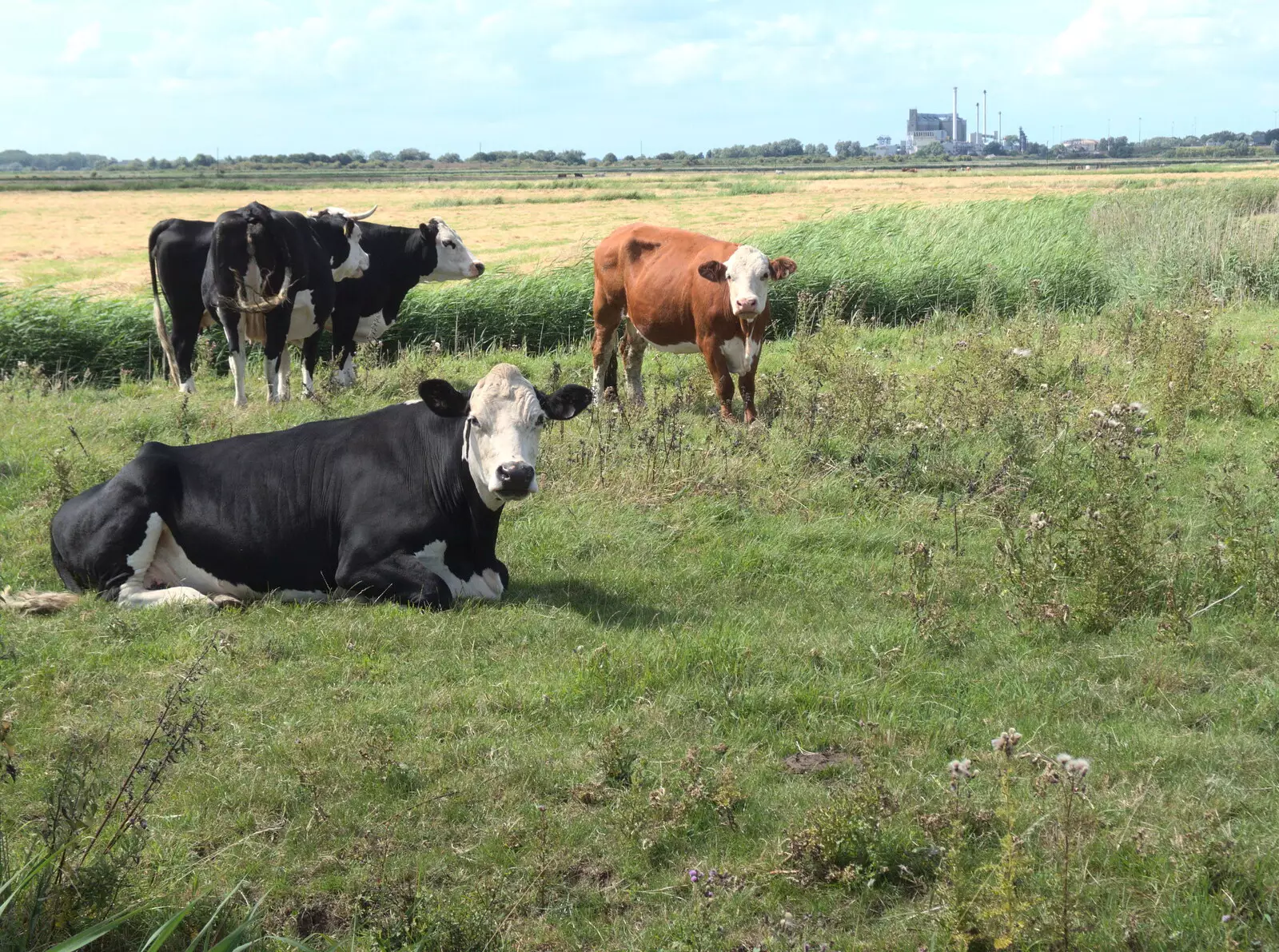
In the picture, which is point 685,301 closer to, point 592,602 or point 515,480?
point 592,602

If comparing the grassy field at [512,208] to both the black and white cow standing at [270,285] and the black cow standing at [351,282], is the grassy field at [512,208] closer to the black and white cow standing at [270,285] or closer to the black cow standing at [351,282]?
the black cow standing at [351,282]

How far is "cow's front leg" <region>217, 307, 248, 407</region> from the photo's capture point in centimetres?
1279

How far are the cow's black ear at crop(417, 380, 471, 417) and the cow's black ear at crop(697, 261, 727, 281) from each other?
502 cm

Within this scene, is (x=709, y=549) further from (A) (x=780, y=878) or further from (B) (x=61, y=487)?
(B) (x=61, y=487)

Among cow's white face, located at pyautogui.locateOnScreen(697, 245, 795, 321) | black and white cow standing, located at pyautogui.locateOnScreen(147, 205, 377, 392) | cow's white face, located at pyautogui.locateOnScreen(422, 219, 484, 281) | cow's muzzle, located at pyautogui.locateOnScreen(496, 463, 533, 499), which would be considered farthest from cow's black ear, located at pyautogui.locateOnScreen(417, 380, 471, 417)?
cow's white face, located at pyautogui.locateOnScreen(422, 219, 484, 281)

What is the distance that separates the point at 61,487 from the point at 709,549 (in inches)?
183

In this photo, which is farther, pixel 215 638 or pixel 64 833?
pixel 215 638

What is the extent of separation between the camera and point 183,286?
45.6ft

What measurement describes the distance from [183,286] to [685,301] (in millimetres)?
5788

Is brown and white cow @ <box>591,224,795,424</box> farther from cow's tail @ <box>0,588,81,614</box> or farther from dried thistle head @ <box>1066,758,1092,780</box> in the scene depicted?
dried thistle head @ <box>1066,758,1092,780</box>

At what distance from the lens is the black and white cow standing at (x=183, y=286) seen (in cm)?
1375

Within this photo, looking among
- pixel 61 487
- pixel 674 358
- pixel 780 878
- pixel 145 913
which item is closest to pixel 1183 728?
pixel 780 878

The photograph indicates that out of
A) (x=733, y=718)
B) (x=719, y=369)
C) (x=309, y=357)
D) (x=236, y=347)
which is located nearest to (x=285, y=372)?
(x=309, y=357)

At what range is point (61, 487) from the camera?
8812 mm
